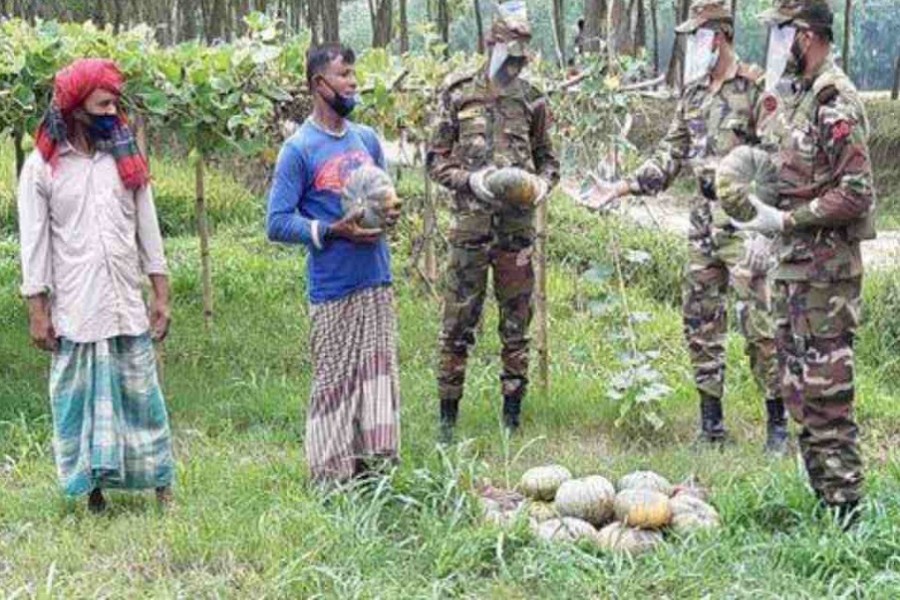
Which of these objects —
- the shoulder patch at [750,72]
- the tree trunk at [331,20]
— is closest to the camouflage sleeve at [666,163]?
the shoulder patch at [750,72]

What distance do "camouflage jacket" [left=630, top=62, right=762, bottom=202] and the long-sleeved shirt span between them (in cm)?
216

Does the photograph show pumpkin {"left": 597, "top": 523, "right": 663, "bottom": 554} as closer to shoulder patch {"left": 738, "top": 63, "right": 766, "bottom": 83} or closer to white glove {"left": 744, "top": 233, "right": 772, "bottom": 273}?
white glove {"left": 744, "top": 233, "right": 772, "bottom": 273}

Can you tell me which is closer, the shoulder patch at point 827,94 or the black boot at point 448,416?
the shoulder patch at point 827,94

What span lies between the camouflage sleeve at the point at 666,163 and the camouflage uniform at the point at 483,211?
1.43 ft

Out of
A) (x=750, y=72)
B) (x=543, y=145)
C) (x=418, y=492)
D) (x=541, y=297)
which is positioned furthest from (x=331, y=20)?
(x=418, y=492)

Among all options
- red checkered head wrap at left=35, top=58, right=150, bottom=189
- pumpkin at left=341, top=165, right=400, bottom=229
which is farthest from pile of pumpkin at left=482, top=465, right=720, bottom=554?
red checkered head wrap at left=35, top=58, right=150, bottom=189

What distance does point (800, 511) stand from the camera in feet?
14.5

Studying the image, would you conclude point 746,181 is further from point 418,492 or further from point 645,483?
point 418,492

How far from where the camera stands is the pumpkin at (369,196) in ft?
14.9

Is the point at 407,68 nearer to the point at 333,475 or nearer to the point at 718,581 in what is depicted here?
the point at 333,475

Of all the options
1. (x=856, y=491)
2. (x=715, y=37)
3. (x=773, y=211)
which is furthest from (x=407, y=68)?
(x=856, y=491)

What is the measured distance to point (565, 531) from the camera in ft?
14.4

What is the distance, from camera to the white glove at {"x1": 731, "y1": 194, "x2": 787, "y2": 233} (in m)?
4.19

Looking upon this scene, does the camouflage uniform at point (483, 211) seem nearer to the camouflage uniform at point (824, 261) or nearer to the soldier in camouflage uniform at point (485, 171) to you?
the soldier in camouflage uniform at point (485, 171)
